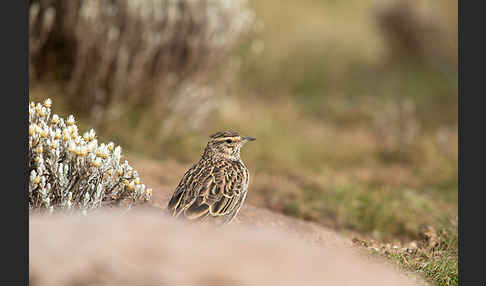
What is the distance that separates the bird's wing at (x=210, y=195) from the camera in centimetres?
465

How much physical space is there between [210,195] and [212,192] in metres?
0.04

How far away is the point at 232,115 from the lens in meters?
11.3

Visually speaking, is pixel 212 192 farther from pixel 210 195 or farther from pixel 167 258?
pixel 167 258

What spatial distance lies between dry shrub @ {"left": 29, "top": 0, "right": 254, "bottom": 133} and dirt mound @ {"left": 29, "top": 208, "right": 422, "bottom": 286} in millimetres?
5591

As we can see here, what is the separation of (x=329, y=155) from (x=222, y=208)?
6627 millimetres

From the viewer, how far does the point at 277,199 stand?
7.73m

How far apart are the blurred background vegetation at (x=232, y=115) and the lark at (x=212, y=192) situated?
1.87m

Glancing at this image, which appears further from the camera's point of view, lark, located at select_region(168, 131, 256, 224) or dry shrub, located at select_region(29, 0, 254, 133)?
dry shrub, located at select_region(29, 0, 254, 133)

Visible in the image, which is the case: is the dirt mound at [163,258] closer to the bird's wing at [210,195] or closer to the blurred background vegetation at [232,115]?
the bird's wing at [210,195]

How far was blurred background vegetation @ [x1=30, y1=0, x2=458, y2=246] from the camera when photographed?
793 centimetres

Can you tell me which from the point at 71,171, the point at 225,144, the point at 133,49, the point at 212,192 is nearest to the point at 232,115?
the point at 133,49

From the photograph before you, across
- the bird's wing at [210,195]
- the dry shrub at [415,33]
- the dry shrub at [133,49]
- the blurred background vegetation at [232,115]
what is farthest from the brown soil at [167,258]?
the dry shrub at [415,33]

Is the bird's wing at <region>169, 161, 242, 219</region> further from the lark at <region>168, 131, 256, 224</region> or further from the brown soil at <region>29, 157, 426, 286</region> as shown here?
the brown soil at <region>29, 157, 426, 286</region>

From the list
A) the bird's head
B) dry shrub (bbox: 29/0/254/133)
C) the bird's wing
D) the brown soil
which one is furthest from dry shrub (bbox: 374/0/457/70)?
the brown soil
